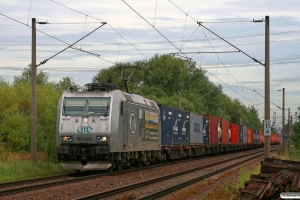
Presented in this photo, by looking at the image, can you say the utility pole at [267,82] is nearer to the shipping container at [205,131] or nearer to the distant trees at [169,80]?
the shipping container at [205,131]

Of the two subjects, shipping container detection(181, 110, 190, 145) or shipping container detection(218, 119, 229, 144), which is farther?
shipping container detection(218, 119, 229, 144)

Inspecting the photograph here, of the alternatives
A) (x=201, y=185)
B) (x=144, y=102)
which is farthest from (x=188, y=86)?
(x=201, y=185)

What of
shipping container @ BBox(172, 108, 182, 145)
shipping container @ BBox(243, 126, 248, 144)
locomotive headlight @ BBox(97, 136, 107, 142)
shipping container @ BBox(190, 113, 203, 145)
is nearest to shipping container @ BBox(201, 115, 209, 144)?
shipping container @ BBox(190, 113, 203, 145)

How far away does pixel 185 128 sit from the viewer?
Answer: 128ft

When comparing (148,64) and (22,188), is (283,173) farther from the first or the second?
(148,64)

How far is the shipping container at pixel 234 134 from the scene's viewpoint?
58281mm

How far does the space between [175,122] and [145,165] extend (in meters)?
6.13

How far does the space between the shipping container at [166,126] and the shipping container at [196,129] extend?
5.99m

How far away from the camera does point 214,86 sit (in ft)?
394

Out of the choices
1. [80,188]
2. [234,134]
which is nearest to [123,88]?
[234,134]

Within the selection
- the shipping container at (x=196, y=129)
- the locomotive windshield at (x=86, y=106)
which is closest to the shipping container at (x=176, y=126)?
the shipping container at (x=196, y=129)

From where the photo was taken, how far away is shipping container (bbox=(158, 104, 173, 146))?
32469mm

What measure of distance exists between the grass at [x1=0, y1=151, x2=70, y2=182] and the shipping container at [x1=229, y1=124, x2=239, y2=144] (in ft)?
109

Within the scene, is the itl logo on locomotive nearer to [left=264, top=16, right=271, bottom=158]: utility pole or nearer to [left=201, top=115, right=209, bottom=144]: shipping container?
[left=264, top=16, right=271, bottom=158]: utility pole
